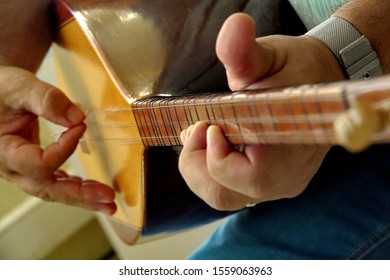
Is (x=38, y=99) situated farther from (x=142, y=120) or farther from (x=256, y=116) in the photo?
(x=256, y=116)

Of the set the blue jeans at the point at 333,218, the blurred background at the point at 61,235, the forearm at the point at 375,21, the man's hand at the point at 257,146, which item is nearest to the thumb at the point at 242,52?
the man's hand at the point at 257,146

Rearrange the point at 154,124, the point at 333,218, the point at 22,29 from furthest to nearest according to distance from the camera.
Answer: the point at 22,29 → the point at 333,218 → the point at 154,124

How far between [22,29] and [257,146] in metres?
0.54

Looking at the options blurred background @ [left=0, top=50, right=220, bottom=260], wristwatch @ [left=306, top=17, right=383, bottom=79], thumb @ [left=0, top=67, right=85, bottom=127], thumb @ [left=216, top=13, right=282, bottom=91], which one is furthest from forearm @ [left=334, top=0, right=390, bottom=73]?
blurred background @ [left=0, top=50, right=220, bottom=260]

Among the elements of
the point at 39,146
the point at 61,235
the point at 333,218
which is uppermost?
the point at 39,146

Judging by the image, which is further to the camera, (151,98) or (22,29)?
(22,29)

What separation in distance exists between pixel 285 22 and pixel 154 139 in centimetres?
23

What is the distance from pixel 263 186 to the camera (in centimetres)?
41

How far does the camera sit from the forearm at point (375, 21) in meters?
0.46

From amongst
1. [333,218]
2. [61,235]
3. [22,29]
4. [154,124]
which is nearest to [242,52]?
[154,124]

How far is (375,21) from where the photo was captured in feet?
1.53

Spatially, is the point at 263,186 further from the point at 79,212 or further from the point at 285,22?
the point at 79,212

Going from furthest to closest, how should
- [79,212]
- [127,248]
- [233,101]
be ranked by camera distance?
[79,212] → [127,248] → [233,101]

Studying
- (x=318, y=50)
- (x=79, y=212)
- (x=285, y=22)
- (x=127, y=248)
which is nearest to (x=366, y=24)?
(x=318, y=50)
